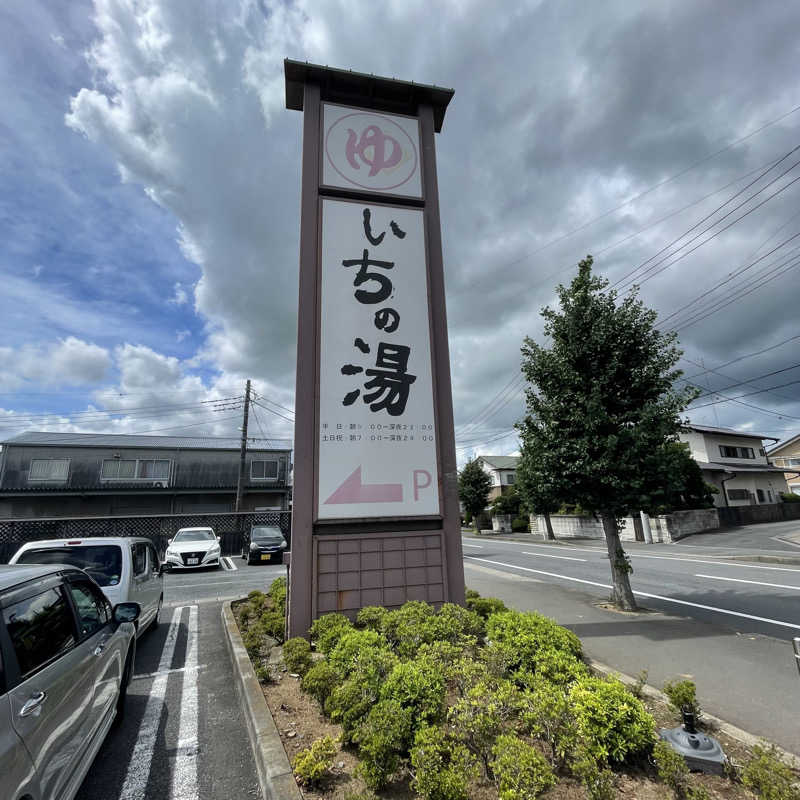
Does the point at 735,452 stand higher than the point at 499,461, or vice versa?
the point at 499,461

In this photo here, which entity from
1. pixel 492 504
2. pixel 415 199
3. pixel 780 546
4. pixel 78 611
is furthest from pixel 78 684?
pixel 492 504

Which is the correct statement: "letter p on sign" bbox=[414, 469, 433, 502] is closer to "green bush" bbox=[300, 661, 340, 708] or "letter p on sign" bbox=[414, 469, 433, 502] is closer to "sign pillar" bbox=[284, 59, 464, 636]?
"sign pillar" bbox=[284, 59, 464, 636]

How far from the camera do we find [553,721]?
3021 mm

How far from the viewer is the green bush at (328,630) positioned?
5093mm

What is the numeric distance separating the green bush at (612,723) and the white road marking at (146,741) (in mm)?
3115

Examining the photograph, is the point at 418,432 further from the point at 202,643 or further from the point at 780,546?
the point at 780,546

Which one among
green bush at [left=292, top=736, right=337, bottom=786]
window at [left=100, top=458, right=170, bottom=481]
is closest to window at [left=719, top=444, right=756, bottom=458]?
green bush at [left=292, top=736, right=337, bottom=786]

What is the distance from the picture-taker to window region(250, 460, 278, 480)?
28.7 m

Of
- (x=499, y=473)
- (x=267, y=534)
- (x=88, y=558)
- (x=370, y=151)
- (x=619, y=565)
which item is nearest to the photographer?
(x=88, y=558)

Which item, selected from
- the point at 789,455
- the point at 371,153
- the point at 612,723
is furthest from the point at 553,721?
the point at 789,455

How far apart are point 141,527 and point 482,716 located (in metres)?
21.0

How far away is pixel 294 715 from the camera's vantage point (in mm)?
3971

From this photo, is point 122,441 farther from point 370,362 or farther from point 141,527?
point 370,362

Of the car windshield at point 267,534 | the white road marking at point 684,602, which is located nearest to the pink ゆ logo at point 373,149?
the white road marking at point 684,602
